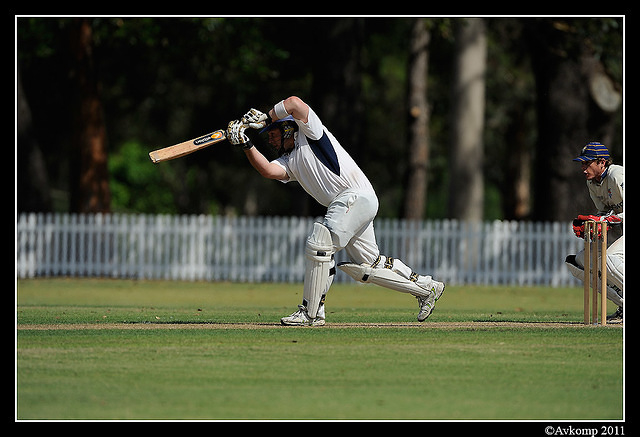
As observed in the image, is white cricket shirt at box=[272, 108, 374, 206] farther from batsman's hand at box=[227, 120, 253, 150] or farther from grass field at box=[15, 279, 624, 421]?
grass field at box=[15, 279, 624, 421]

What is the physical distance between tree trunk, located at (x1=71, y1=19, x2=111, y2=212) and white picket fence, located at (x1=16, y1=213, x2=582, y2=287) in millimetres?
1568

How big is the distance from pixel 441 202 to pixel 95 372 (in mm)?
56110

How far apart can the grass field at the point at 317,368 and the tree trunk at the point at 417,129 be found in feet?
54.9

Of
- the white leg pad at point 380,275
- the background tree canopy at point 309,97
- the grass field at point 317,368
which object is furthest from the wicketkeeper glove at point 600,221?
the background tree canopy at point 309,97

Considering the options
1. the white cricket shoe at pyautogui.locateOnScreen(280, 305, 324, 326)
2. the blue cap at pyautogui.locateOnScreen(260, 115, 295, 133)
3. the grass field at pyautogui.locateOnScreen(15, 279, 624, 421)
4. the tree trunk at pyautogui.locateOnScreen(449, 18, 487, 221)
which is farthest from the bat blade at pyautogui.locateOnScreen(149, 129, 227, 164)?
the tree trunk at pyautogui.locateOnScreen(449, 18, 487, 221)

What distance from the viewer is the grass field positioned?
681cm

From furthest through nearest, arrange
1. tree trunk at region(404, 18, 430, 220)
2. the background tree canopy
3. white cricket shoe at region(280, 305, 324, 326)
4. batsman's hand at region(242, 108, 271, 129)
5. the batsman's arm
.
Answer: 1. tree trunk at region(404, 18, 430, 220)
2. the background tree canopy
3. white cricket shoe at region(280, 305, 324, 326)
4. the batsman's arm
5. batsman's hand at region(242, 108, 271, 129)

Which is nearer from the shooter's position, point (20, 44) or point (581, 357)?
point (581, 357)

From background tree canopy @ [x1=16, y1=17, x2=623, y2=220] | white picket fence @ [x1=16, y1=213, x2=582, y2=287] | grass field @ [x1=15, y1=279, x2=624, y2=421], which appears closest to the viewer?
grass field @ [x1=15, y1=279, x2=624, y2=421]

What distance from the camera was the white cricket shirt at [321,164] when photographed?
1022 centimetres

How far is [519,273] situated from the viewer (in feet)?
76.1

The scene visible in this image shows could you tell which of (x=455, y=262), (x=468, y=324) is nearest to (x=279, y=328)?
(x=468, y=324)

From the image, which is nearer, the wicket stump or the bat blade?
the bat blade

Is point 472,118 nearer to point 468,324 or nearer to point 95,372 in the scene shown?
point 468,324
